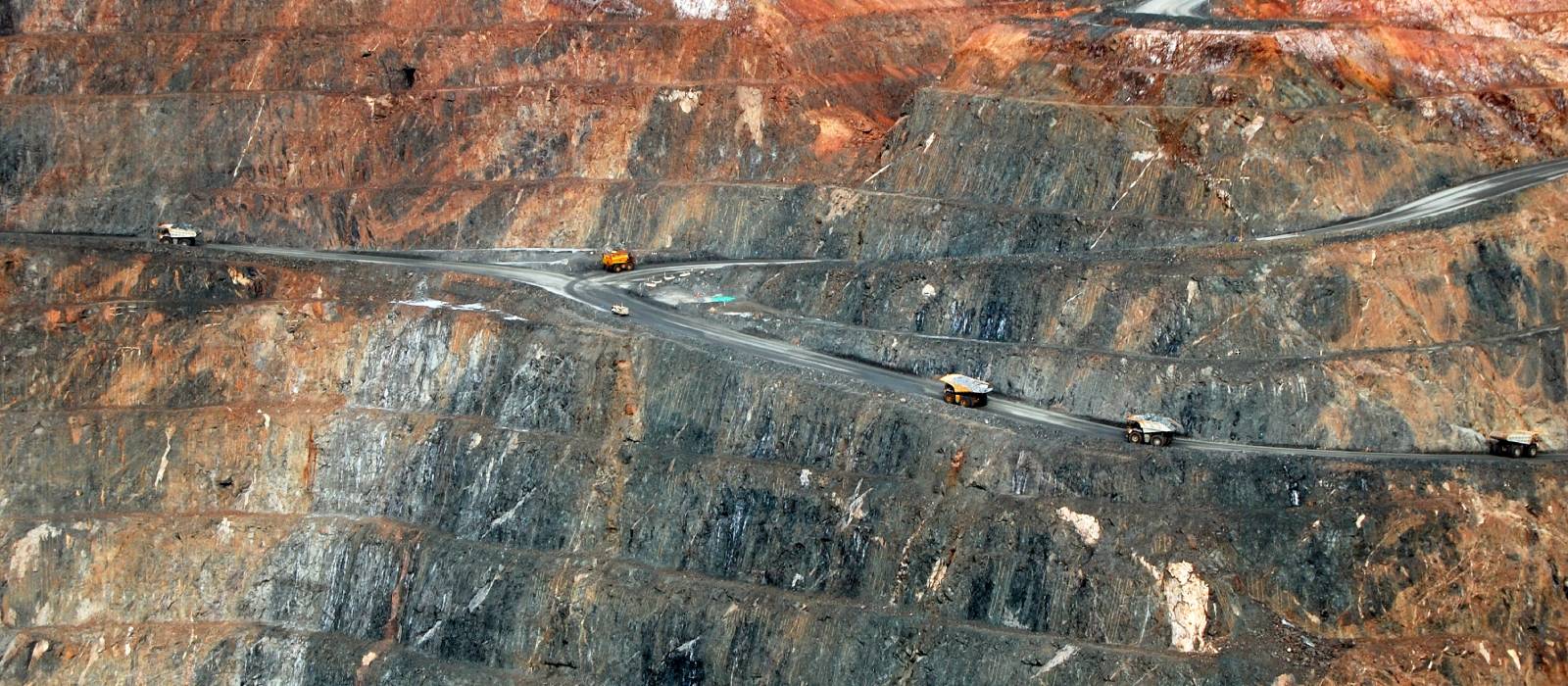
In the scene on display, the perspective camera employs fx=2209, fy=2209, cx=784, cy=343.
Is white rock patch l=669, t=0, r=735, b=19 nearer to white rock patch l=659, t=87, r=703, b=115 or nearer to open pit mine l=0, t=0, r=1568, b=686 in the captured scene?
open pit mine l=0, t=0, r=1568, b=686

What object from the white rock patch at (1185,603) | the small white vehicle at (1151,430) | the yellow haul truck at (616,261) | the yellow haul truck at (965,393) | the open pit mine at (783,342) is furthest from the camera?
the yellow haul truck at (616,261)

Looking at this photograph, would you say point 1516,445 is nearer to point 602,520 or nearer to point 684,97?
point 602,520

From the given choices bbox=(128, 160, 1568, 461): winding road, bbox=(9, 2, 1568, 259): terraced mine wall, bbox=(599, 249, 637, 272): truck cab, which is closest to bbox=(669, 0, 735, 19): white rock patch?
bbox=(9, 2, 1568, 259): terraced mine wall

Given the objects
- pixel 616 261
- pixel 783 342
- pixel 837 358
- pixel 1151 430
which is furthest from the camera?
pixel 616 261

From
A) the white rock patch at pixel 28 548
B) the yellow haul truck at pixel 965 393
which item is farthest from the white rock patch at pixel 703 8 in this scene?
the white rock patch at pixel 28 548

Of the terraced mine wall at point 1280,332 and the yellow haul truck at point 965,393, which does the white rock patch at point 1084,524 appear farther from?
the yellow haul truck at point 965,393

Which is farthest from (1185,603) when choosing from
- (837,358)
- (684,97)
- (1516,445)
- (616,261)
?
(684,97)
